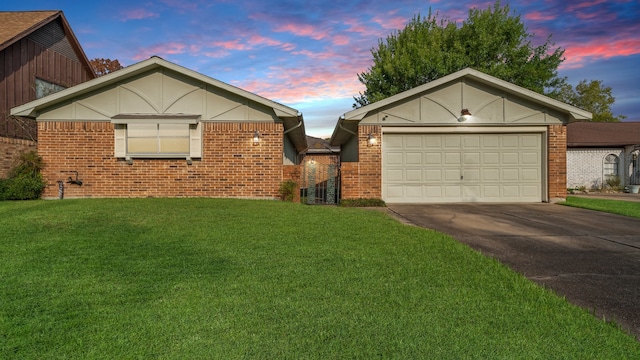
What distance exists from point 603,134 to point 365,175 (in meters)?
19.2

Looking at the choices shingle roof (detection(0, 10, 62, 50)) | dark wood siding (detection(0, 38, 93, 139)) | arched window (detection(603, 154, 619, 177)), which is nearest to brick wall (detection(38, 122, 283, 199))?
dark wood siding (detection(0, 38, 93, 139))

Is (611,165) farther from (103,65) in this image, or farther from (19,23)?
(103,65)

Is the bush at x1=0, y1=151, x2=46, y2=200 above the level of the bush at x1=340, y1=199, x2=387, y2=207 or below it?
above

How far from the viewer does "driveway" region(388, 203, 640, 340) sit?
12.2 feet

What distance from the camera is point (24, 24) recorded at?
1633 centimetres

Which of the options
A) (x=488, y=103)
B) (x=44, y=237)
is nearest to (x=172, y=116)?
(x=44, y=237)

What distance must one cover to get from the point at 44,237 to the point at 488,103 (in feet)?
39.9

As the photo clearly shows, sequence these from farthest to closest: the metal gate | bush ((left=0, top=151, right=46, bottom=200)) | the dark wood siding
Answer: the dark wood siding, the metal gate, bush ((left=0, top=151, right=46, bottom=200))

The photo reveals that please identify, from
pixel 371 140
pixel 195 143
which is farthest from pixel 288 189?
pixel 195 143

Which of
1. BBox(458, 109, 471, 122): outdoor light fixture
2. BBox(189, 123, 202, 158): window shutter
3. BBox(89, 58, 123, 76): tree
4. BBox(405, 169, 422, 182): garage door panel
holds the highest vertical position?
BBox(89, 58, 123, 76): tree

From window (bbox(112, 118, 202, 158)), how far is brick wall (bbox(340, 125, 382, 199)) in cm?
464

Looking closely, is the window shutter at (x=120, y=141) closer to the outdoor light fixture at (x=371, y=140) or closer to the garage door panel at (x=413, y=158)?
the outdoor light fixture at (x=371, y=140)

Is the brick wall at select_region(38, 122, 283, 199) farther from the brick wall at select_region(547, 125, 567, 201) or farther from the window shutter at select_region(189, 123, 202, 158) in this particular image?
the brick wall at select_region(547, 125, 567, 201)

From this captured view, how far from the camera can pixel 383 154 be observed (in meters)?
12.3
